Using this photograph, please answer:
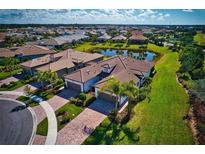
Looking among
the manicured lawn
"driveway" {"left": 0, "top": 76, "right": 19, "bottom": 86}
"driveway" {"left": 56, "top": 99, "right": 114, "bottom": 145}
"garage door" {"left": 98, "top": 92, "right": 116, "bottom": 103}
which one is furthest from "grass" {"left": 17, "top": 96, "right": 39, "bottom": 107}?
"garage door" {"left": 98, "top": 92, "right": 116, "bottom": 103}

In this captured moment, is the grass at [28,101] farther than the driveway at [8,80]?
No

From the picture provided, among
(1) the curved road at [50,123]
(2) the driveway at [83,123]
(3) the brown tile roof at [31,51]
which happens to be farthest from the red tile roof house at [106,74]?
(3) the brown tile roof at [31,51]

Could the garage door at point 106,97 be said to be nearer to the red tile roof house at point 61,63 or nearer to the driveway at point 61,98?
the driveway at point 61,98

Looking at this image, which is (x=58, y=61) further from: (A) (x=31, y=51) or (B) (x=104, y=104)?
(B) (x=104, y=104)

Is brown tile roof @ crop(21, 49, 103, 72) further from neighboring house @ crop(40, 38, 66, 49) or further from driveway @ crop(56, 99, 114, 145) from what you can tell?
neighboring house @ crop(40, 38, 66, 49)

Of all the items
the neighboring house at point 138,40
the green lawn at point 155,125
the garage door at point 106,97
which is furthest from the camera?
the neighboring house at point 138,40

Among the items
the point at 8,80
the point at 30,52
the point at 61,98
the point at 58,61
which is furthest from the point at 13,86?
the point at 30,52
